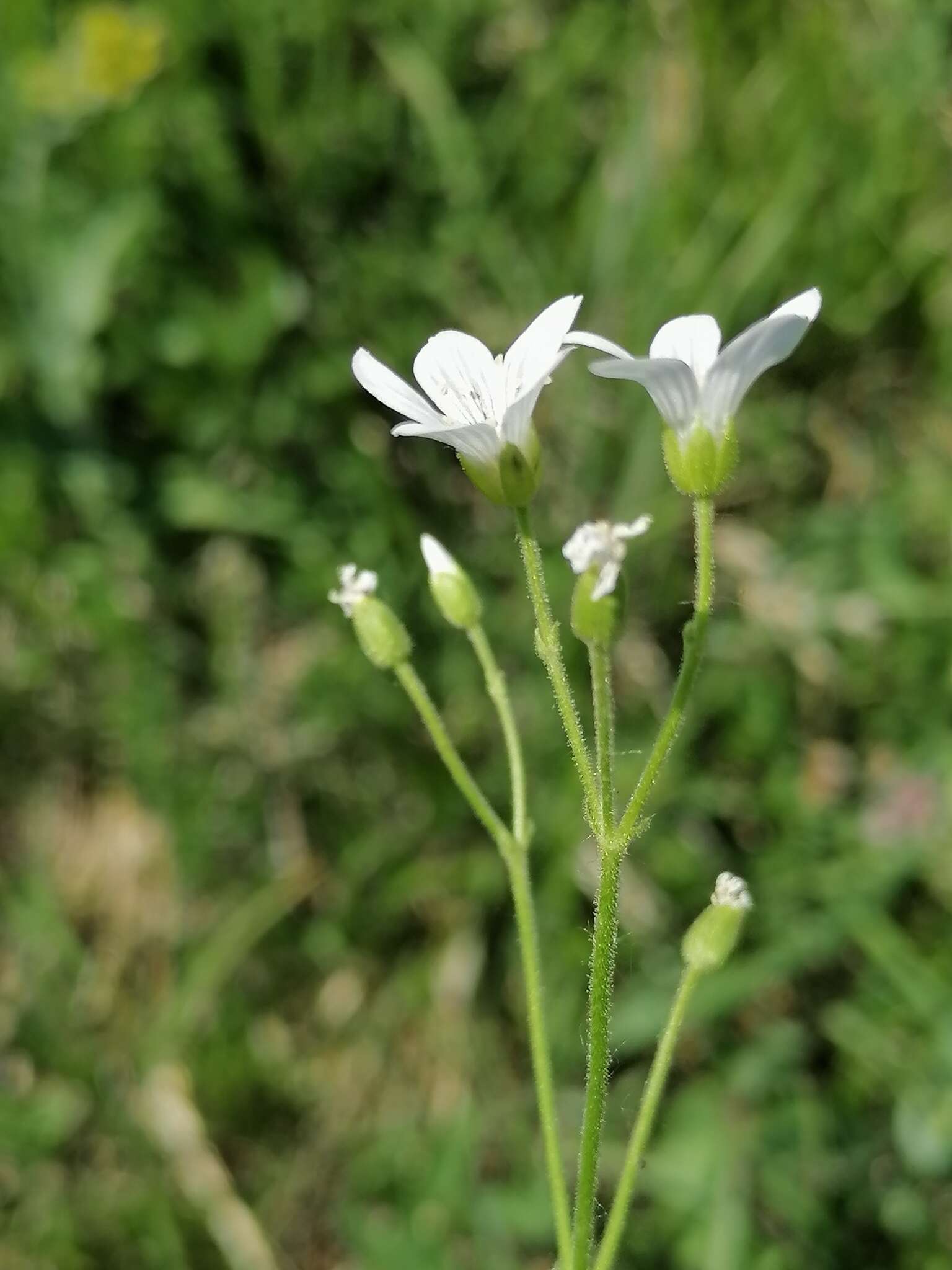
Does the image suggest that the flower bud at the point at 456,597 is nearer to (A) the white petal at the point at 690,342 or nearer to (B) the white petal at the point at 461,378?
(B) the white petal at the point at 461,378

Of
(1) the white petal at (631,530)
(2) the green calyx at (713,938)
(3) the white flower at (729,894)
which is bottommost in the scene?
(2) the green calyx at (713,938)

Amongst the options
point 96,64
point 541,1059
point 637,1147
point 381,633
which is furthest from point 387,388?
point 96,64

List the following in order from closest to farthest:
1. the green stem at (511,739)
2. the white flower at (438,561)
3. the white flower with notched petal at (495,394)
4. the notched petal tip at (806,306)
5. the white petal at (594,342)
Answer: the white petal at (594,342) < the notched petal tip at (806,306) < the white flower with notched petal at (495,394) < the green stem at (511,739) < the white flower at (438,561)

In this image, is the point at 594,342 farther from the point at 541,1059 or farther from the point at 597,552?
the point at 541,1059

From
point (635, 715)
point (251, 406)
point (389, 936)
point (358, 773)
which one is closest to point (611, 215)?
point (251, 406)

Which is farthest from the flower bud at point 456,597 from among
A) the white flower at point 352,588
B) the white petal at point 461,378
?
the white petal at point 461,378

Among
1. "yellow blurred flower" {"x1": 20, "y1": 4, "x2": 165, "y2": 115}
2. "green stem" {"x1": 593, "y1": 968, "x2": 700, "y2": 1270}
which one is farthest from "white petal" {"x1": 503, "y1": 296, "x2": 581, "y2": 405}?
"yellow blurred flower" {"x1": 20, "y1": 4, "x2": 165, "y2": 115}
